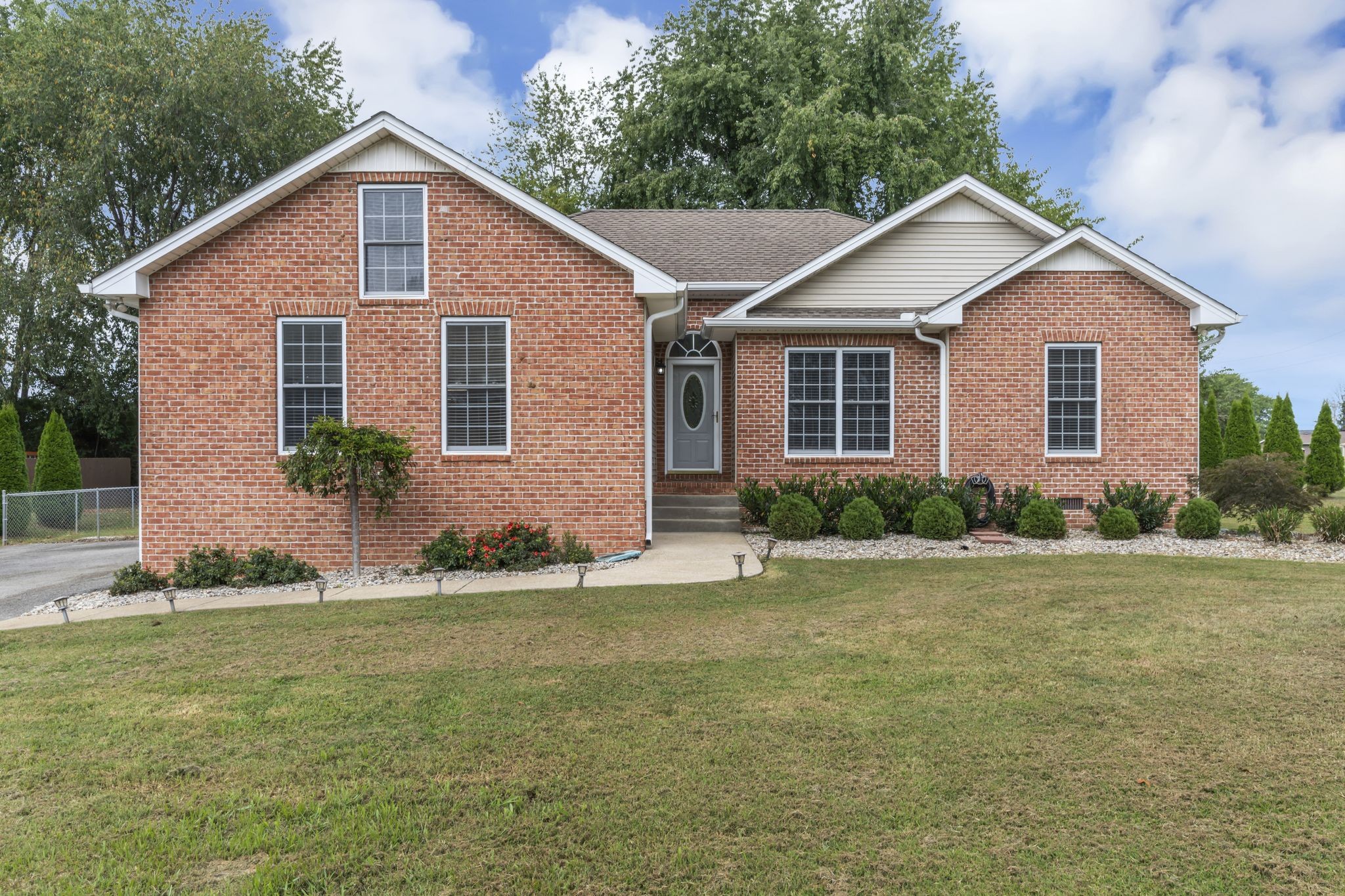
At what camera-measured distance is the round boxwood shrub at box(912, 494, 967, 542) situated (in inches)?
447

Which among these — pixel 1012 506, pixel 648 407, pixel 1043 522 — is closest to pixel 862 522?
pixel 1043 522

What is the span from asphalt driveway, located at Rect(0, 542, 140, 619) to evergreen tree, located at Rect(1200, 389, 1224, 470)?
93.0 ft

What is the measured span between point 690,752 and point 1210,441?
27194 millimetres

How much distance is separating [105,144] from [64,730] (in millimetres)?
24872

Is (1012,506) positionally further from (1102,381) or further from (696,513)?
(696,513)

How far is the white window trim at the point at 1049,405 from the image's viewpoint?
498 inches

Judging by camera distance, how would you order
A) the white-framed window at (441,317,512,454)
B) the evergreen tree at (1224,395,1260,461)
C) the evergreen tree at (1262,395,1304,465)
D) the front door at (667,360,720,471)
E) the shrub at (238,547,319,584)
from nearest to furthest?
the shrub at (238,547,319,584)
the white-framed window at (441,317,512,454)
the front door at (667,360,720,471)
the evergreen tree at (1224,395,1260,461)
the evergreen tree at (1262,395,1304,465)

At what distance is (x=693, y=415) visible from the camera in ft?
46.7

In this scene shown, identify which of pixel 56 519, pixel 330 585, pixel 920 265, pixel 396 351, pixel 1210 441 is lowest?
pixel 330 585

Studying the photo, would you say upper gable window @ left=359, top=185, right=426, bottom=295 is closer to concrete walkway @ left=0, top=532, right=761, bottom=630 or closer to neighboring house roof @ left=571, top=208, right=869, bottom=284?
concrete walkway @ left=0, top=532, right=761, bottom=630

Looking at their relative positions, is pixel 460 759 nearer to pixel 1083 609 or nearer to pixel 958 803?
pixel 958 803

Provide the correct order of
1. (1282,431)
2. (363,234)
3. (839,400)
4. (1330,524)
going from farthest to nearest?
(1282,431), (839,400), (1330,524), (363,234)

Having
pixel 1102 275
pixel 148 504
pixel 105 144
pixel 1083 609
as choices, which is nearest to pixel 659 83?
pixel 105 144

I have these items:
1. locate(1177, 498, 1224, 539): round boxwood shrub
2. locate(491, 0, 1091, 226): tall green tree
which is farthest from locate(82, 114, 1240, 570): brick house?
locate(491, 0, 1091, 226): tall green tree
